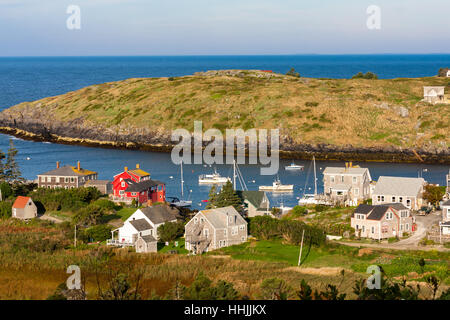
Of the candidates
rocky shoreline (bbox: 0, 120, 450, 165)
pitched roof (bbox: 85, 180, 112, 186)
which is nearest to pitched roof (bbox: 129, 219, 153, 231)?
pitched roof (bbox: 85, 180, 112, 186)

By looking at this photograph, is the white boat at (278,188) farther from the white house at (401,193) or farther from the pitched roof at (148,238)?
the pitched roof at (148,238)

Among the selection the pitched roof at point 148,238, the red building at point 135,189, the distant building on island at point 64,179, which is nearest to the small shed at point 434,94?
the red building at point 135,189

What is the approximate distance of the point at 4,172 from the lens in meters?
85.1

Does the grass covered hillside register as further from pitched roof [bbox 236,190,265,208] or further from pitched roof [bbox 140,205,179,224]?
pitched roof [bbox 140,205,179,224]

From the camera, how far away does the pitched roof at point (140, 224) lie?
200 feet

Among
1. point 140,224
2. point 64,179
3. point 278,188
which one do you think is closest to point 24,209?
point 64,179

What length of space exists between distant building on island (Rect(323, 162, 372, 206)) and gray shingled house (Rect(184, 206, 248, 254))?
1939 centimetres

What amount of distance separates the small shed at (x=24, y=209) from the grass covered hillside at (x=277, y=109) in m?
61.2

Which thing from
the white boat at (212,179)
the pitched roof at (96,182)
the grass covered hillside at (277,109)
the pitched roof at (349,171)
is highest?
the grass covered hillside at (277,109)

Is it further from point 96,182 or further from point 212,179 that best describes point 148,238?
point 212,179

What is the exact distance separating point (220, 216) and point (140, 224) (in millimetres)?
7097

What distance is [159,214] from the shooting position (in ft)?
210
